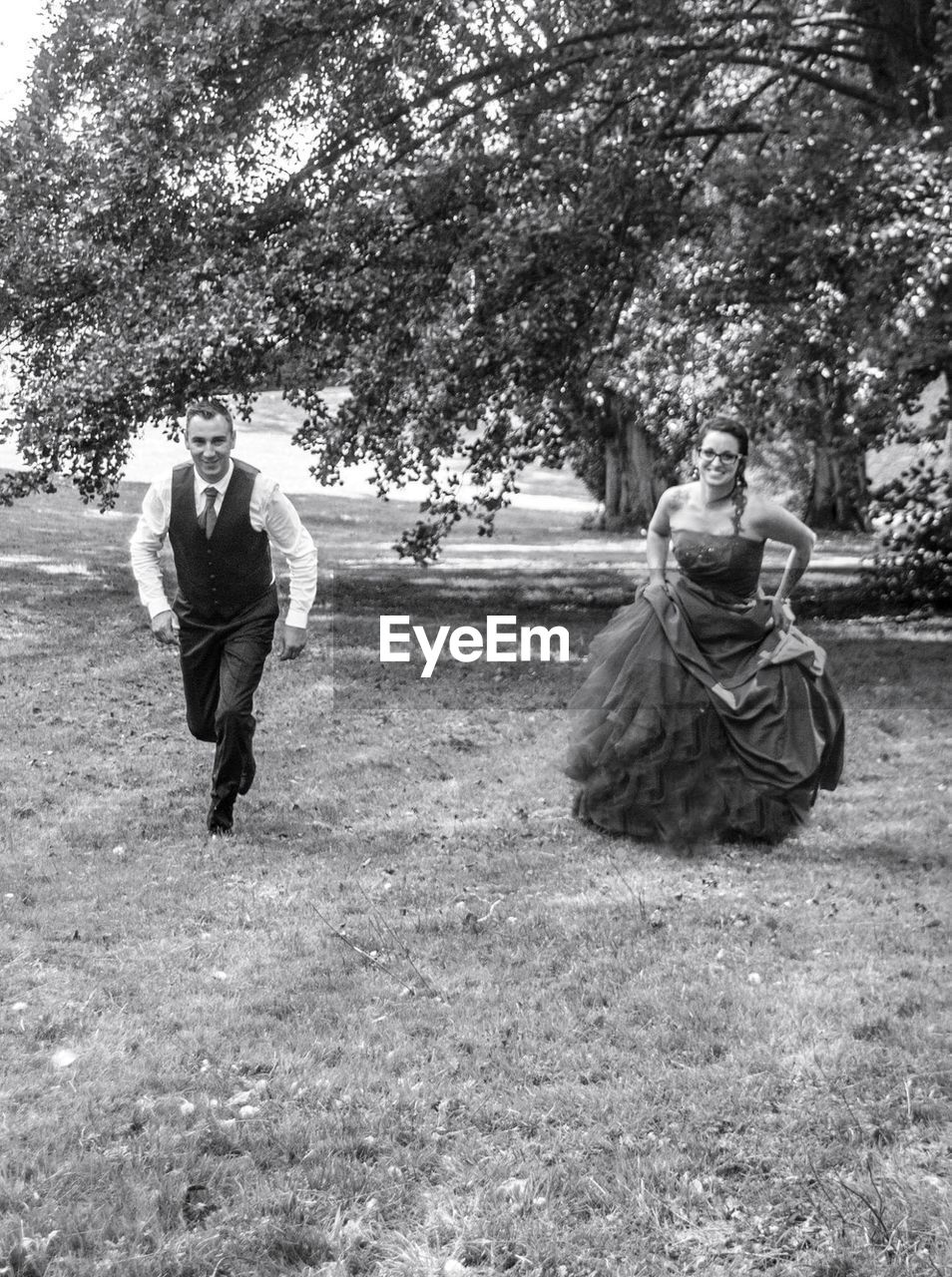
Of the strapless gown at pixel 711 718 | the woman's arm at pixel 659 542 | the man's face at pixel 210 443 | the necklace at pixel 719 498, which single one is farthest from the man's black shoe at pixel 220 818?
the necklace at pixel 719 498

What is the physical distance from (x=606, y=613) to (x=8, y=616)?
23.2 feet

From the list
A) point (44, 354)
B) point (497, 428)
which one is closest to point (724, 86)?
point (497, 428)

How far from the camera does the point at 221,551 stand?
27.4 ft

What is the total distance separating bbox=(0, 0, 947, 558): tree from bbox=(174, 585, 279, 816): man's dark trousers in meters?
7.22

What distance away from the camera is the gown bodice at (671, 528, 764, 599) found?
8625mm

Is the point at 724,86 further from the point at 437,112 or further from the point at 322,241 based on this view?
the point at 322,241

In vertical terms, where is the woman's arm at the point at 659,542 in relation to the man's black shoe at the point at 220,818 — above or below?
above

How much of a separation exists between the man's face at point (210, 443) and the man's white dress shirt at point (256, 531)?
4.3 inches

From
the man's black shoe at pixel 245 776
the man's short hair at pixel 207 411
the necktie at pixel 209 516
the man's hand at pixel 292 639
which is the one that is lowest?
the man's black shoe at pixel 245 776

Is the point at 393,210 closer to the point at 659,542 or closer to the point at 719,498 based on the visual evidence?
the point at 659,542

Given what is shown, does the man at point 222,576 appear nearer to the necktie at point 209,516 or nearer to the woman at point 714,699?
the necktie at point 209,516

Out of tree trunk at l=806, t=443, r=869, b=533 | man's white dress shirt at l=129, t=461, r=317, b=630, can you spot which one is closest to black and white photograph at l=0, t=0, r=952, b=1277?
man's white dress shirt at l=129, t=461, r=317, b=630

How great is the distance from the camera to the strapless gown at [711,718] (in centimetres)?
841

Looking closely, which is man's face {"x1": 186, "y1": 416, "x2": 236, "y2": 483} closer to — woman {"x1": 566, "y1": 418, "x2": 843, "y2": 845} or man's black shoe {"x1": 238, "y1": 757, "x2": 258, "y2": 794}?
man's black shoe {"x1": 238, "y1": 757, "x2": 258, "y2": 794}
